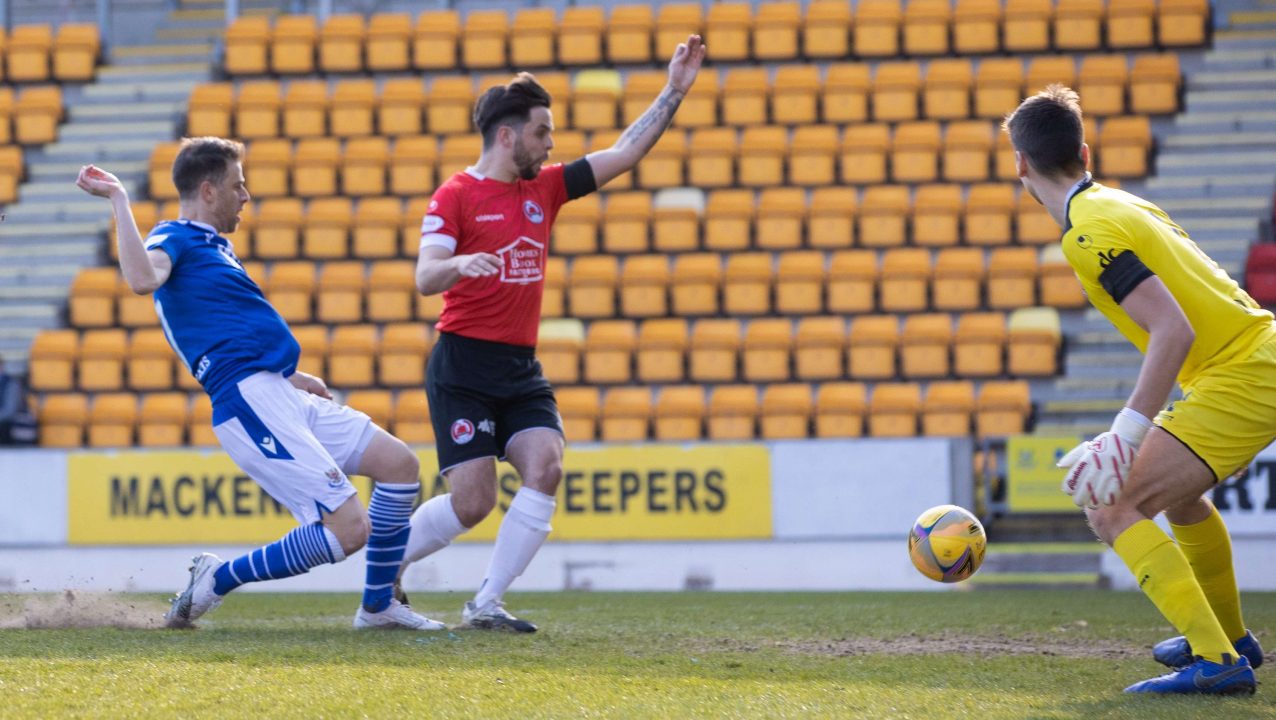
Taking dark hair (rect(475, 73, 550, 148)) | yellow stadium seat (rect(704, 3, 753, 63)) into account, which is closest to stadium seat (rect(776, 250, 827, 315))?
yellow stadium seat (rect(704, 3, 753, 63))

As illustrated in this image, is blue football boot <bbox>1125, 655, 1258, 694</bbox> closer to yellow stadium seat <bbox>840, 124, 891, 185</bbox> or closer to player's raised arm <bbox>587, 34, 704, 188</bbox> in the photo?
player's raised arm <bbox>587, 34, 704, 188</bbox>

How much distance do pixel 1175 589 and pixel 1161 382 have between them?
2.20 ft

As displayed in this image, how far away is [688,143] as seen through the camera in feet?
53.7

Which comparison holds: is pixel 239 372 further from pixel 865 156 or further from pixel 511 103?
pixel 865 156

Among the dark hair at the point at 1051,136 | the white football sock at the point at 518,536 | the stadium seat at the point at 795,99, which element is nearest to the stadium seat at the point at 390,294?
the stadium seat at the point at 795,99

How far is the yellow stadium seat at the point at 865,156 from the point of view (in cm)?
1586

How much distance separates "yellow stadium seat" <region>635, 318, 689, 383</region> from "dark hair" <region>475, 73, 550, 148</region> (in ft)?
26.2

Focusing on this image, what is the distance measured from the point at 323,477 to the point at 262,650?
728mm

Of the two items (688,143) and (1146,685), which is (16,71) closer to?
(688,143)

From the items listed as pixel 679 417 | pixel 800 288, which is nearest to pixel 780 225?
pixel 800 288

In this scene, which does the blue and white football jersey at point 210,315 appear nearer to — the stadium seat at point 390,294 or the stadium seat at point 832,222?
the stadium seat at point 390,294

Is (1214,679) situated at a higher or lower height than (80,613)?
higher

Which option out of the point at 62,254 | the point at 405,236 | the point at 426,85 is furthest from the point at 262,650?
the point at 426,85

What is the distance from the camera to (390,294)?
50.4 ft
